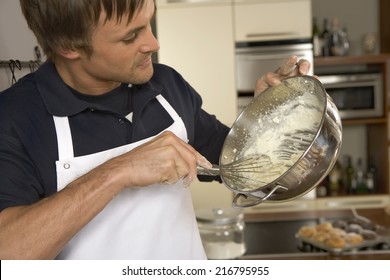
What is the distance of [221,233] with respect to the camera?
62.8 inches

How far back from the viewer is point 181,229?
0.98 meters

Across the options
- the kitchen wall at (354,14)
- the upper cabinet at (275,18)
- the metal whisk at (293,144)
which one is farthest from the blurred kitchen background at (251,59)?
the metal whisk at (293,144)

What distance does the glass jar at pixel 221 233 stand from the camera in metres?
1.56

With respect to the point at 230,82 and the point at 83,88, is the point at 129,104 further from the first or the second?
the point at 230,82

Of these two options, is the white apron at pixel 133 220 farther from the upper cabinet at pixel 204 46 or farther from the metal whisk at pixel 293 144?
the upper cabinet at pixel 204 46

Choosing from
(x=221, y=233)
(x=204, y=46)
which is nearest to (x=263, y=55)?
(x=204, y=46)

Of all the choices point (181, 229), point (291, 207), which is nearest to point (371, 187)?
point (291, 207)

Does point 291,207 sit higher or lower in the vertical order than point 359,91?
lower

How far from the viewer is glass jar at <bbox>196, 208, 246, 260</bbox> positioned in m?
1.56

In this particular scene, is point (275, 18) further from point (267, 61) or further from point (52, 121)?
point (52, 121)

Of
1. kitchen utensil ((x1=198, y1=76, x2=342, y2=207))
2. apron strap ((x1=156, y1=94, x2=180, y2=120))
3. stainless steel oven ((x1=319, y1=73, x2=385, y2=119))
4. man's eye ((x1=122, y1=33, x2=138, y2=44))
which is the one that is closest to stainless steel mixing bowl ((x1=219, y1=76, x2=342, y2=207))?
kitchen utensil ((x1=198, y1=76, x2=342, y2=207))

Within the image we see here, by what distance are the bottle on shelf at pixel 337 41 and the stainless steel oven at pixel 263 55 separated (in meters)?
0.25

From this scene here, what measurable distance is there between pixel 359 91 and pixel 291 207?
686 millimetres

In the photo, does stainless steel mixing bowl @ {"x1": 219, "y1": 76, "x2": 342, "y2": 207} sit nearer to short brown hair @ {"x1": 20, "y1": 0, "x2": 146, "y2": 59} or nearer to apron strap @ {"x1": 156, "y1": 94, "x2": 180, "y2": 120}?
apron strap @ {"x1": 156, "y1": 94, "x2": 180, "y2": 120}
